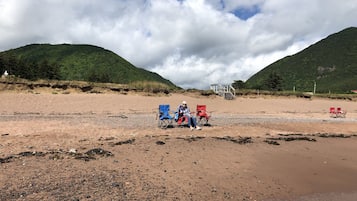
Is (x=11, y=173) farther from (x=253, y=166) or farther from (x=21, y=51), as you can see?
(x=21, y=51)

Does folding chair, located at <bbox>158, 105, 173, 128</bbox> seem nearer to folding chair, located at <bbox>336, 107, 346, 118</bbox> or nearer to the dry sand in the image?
the dry sand

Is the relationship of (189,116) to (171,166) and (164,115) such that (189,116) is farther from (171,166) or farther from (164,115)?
(171,166)

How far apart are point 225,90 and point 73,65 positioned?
3633 centimetres

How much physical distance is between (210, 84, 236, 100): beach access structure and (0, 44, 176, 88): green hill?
25.4ft

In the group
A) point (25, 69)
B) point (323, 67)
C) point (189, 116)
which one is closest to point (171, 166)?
point (189, 116)

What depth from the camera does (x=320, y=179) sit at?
259 inches

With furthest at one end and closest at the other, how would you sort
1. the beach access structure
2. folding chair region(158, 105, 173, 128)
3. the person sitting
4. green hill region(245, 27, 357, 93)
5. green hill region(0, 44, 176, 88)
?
green hill region(245, 27, 357, 93) → green hill region(0, 44, 176, 88) → the beach access structure → folding chair region(158, 105, 173, 128) → the person sitting

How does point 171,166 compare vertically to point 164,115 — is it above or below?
below

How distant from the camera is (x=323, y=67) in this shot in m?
104

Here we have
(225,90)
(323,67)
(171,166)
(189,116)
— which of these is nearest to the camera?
(171,166)

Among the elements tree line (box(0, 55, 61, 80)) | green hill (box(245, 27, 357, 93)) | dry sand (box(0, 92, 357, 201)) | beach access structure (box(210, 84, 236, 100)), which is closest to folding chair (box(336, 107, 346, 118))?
beach access structure (box(210, 84, 236, 100))

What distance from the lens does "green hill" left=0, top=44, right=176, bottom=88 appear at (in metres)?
37.6

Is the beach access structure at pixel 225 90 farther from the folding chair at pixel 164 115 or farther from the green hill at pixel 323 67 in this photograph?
the green hill at pixel 323 67

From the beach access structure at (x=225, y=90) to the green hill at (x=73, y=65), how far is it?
774 centimetres
